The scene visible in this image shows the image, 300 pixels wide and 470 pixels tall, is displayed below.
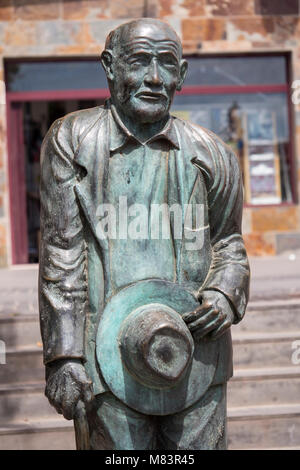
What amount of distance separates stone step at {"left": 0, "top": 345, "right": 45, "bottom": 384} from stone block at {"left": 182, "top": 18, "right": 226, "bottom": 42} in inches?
203

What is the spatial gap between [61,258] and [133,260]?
9.9 inches

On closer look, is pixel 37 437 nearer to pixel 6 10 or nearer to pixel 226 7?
pixel 6 10

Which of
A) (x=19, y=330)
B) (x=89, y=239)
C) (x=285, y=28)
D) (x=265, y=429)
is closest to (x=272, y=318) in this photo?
(x=265, y=429)

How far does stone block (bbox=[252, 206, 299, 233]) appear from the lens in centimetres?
979

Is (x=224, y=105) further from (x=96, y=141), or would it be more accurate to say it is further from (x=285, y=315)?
(x=96, y=141)

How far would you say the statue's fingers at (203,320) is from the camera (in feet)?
8.93

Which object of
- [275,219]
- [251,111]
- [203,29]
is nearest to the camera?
[203,29]

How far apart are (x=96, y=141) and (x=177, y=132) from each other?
30 centimetres

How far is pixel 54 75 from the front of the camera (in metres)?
9.57

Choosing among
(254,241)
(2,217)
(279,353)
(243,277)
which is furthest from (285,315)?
(2,217)

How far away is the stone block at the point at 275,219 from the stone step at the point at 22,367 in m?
4.86

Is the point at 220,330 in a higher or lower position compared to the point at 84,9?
lower

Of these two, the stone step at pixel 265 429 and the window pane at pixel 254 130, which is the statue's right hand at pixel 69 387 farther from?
the window pane at pixel 254 130

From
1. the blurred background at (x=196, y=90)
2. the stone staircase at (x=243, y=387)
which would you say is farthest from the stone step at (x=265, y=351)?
the blurred background at (x=196, y=90)
